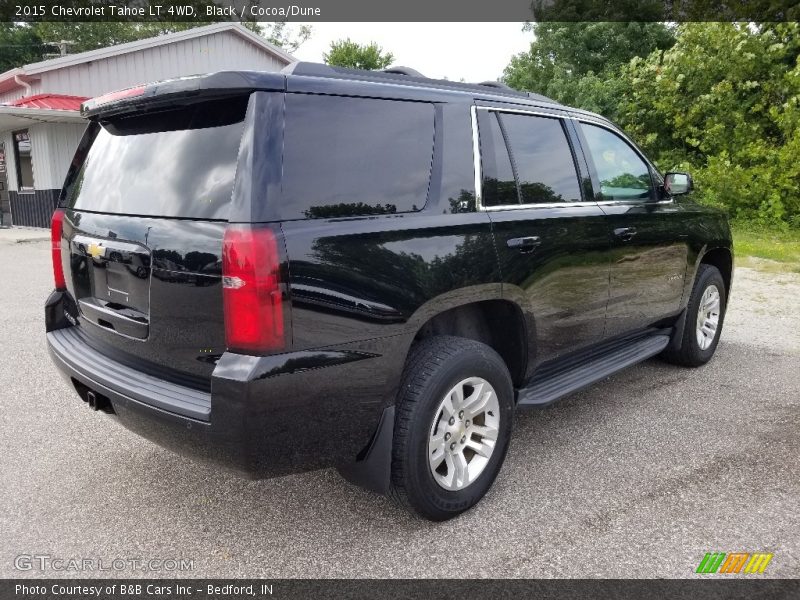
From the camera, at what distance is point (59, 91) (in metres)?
16.7

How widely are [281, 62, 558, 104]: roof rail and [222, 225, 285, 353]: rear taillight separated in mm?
676

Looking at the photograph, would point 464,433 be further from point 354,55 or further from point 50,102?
point 354,55

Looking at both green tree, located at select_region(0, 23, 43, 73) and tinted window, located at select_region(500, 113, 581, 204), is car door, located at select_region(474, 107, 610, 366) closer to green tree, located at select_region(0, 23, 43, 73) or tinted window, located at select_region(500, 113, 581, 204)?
tinted window, located at select_region(500, 113, 581, 204)

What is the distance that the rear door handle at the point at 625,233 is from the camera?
3.79m

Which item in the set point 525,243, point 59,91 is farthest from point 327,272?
point 59,91

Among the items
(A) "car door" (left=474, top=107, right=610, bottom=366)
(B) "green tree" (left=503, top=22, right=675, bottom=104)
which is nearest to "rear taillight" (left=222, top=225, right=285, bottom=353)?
(A) "car door" (left=474, top=107, right=610, bottom=366)

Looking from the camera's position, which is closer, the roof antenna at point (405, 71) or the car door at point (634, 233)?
the roof antenna at point (405, 71)

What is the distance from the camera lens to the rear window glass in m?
2.36

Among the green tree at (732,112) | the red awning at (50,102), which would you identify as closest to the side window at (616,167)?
the green tree at (732,112)

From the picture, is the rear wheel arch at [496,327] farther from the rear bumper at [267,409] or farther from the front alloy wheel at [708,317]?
the front alloy wheel at [708,317]

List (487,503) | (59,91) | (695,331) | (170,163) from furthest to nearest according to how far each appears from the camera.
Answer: (59,91)
(695,331)
(487,503)
(170,163)

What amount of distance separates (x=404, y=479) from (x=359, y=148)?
4.42ft

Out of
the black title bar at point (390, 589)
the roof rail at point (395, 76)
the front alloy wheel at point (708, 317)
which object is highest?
the roof rail at point (395, 76)

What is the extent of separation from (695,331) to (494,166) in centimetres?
267
